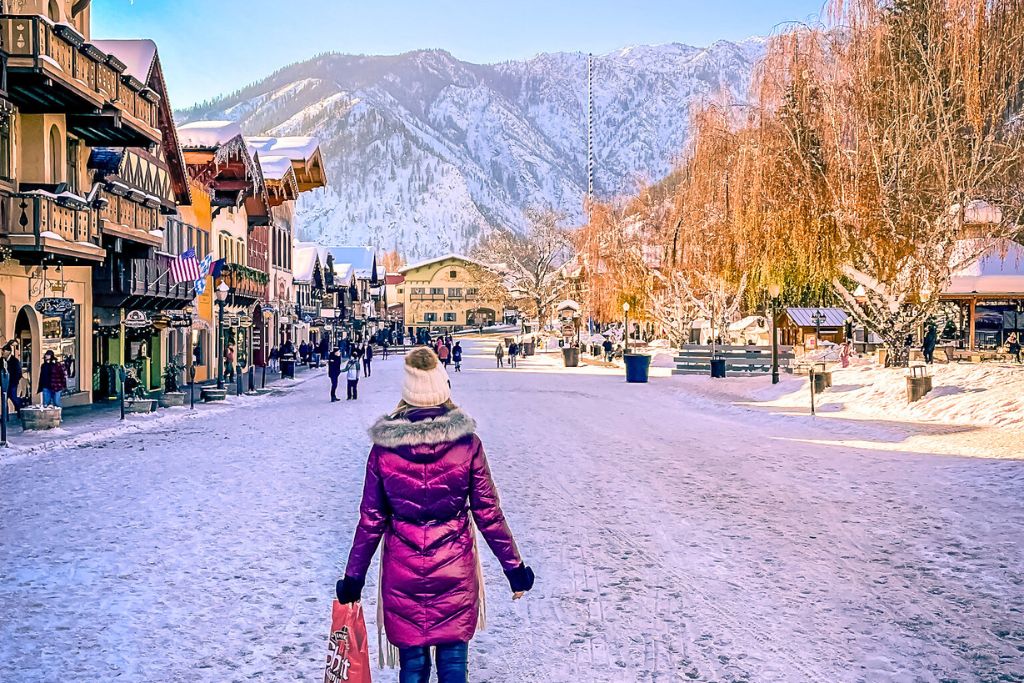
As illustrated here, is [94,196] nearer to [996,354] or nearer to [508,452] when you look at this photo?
[508,452]

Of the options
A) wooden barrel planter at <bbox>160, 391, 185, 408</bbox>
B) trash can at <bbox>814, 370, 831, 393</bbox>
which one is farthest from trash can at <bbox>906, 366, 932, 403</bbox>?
wooden barrel planter at <bbox>160, 391, 185, 408</bbox>

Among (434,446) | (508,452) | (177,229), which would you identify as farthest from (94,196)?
(434,446)

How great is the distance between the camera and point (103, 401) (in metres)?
27.7

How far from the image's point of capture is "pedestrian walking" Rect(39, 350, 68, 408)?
20.8m

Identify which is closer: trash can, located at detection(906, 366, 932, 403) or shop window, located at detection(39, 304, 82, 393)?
trash can, located at detection(906, 366, 932, 403)

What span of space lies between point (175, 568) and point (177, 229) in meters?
28.5

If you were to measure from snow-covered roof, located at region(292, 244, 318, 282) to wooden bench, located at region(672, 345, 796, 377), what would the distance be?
31.1 meters

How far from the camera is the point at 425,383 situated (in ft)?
14.0

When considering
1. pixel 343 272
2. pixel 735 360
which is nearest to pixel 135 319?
pixel 735 360

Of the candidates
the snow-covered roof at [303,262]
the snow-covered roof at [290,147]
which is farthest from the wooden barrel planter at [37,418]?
the snow-covered roof at [303,262]

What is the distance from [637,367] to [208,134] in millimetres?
18320

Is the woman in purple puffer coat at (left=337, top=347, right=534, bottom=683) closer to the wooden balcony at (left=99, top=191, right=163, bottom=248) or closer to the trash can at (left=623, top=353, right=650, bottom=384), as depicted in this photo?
the wooden balcony at (left=99, top=191, right=163, bottom=248)

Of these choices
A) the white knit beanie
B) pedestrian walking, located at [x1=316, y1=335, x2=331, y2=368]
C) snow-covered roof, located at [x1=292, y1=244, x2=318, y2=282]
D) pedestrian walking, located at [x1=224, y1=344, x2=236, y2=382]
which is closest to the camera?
the white knit beanie

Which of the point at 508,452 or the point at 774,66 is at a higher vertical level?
the point at 774,66
